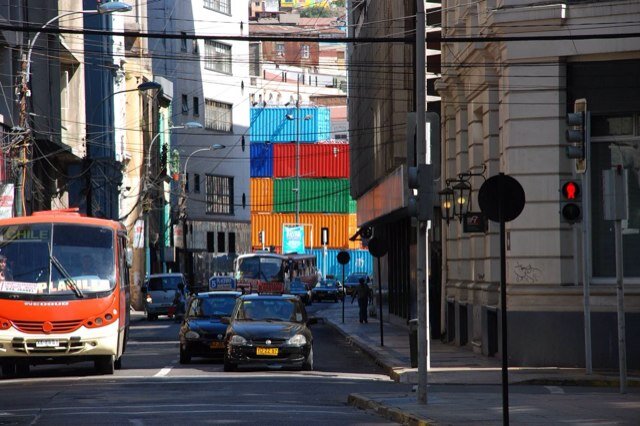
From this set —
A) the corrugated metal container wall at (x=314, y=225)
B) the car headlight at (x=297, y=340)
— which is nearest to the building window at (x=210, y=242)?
the corrugated metal container wall at (x=314, y=225)

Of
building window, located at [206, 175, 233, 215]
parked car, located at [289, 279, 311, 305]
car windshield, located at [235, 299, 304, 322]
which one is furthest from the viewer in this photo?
building window, located at [206, 175, 233, 215]

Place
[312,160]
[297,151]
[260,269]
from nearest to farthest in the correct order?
[260,269] < [297,151] < [312,160]

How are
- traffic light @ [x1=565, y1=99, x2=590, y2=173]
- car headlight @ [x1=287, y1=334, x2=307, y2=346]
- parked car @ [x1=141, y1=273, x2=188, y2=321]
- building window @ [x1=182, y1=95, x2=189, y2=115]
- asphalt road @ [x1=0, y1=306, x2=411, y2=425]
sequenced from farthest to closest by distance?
1. building window @ [x1=182, y1=95, x2=189, y2=115]
2. parked car @ [x1=141, y1=273, x2=188, y2=321]
3. car headlight @ [x1=287, y1=334, x2=307, y2=346]
4. traffic light @ [x1=565, y1=99, x2=590, y2=173]
5. asphalt road @ [x1=0, y1=306, x2=411, y2=425]

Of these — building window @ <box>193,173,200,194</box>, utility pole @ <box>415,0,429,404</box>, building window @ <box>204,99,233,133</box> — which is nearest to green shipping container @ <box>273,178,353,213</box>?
building window @ <box>204,99,233,133</box>

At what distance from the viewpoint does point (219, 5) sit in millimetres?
95250

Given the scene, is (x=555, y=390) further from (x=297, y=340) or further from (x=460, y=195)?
(x=460, y=195)

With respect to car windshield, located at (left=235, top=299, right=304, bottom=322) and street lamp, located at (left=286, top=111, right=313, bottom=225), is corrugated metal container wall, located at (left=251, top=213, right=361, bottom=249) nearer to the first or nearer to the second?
street lamp, located at (left=286, top=111, right=313, bottom=225)

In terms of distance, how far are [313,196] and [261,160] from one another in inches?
207

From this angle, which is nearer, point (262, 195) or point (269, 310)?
point (269, 310)

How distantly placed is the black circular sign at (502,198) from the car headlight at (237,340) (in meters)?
12.5

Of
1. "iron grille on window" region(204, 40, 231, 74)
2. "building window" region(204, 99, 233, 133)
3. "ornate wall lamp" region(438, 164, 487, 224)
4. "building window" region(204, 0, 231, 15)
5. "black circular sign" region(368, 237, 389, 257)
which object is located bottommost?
"black circular sign" region(368, 237, 389, 257)

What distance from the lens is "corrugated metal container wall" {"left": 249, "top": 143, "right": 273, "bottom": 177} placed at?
4464 inches

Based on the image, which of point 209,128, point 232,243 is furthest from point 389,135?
point 232,243

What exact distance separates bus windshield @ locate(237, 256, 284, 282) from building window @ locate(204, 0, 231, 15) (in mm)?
24857
